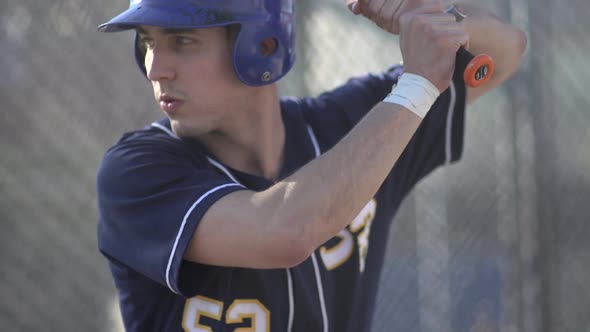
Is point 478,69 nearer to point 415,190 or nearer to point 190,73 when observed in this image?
point 190,73

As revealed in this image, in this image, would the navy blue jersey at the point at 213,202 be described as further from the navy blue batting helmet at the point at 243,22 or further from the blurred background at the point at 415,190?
the blurred background at the point at 415,190

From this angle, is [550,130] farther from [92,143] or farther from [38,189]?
[38,189]

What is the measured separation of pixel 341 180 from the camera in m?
1.87

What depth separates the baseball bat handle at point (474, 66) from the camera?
73.8 inches

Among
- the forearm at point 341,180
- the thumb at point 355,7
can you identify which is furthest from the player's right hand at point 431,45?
the thumb at point 355,7

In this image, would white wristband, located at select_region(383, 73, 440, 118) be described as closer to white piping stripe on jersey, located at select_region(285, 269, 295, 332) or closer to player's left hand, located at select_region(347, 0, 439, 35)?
player's left hand, located at select_region(347, 0, 439, 35)

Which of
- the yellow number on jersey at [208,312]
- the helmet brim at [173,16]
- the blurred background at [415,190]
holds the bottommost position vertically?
the blurred background at [415,190]

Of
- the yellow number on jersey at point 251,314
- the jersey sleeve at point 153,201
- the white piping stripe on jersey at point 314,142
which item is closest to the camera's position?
the jersey sleeve at point 153,201

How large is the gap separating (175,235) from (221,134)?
48cm

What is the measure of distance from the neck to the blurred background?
37.2 inches

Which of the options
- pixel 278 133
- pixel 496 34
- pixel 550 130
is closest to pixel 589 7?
pixel 550 130

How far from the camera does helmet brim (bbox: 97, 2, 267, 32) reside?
2.10 m

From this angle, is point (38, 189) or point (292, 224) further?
point (38, 189)

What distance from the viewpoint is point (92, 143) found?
3.31 meters
